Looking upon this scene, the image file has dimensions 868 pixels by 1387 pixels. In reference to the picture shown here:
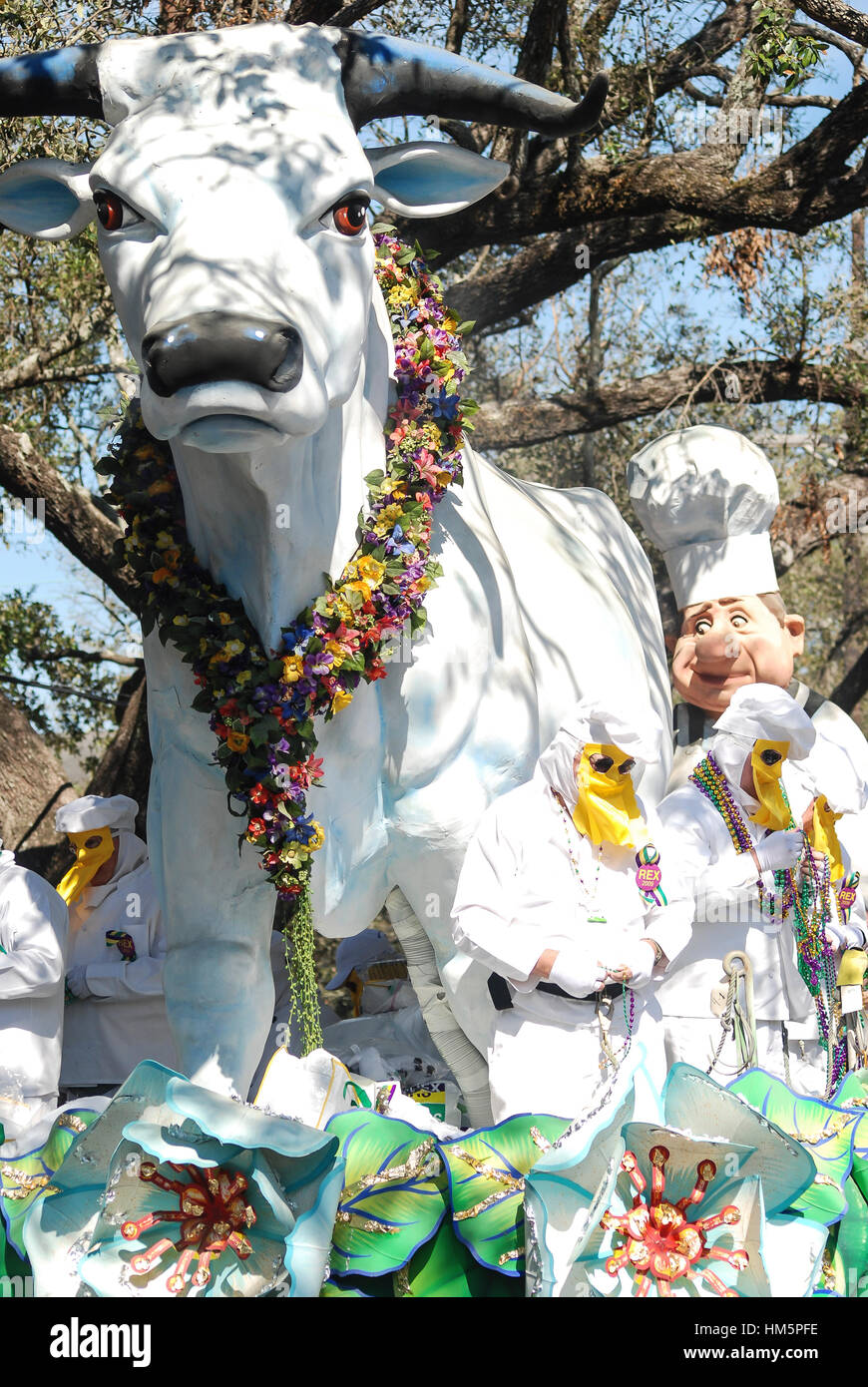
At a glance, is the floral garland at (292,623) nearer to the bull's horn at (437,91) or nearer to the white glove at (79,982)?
the bull's horn at (437,91)

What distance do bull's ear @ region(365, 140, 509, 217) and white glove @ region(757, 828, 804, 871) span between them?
2.28 m

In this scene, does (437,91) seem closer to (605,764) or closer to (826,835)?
(605,764)

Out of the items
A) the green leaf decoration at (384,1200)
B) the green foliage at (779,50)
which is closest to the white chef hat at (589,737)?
the green leaf decoration at (384,1200)

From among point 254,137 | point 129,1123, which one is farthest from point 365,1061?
point 254,137

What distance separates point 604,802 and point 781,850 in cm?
91

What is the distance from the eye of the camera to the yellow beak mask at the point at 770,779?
18.4ft

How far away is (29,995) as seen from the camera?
6074mm

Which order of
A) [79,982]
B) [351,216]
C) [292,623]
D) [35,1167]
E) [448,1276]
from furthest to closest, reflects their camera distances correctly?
[79,982]
[292,623]
[351,216]
[35,1167]
[448,1276]

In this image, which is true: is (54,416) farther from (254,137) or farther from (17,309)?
(254,137)

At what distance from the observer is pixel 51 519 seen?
29.1 ft

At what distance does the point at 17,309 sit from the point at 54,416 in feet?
3.24

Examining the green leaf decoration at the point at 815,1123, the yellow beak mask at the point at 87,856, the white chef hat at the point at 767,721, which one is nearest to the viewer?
the green leaf decoration at the point at 815,1123

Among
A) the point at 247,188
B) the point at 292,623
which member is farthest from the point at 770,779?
the point at 247,188

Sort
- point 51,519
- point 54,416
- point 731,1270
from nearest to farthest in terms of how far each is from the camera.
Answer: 1. point 731,1270
2. point 51,519
3. point 54,416
